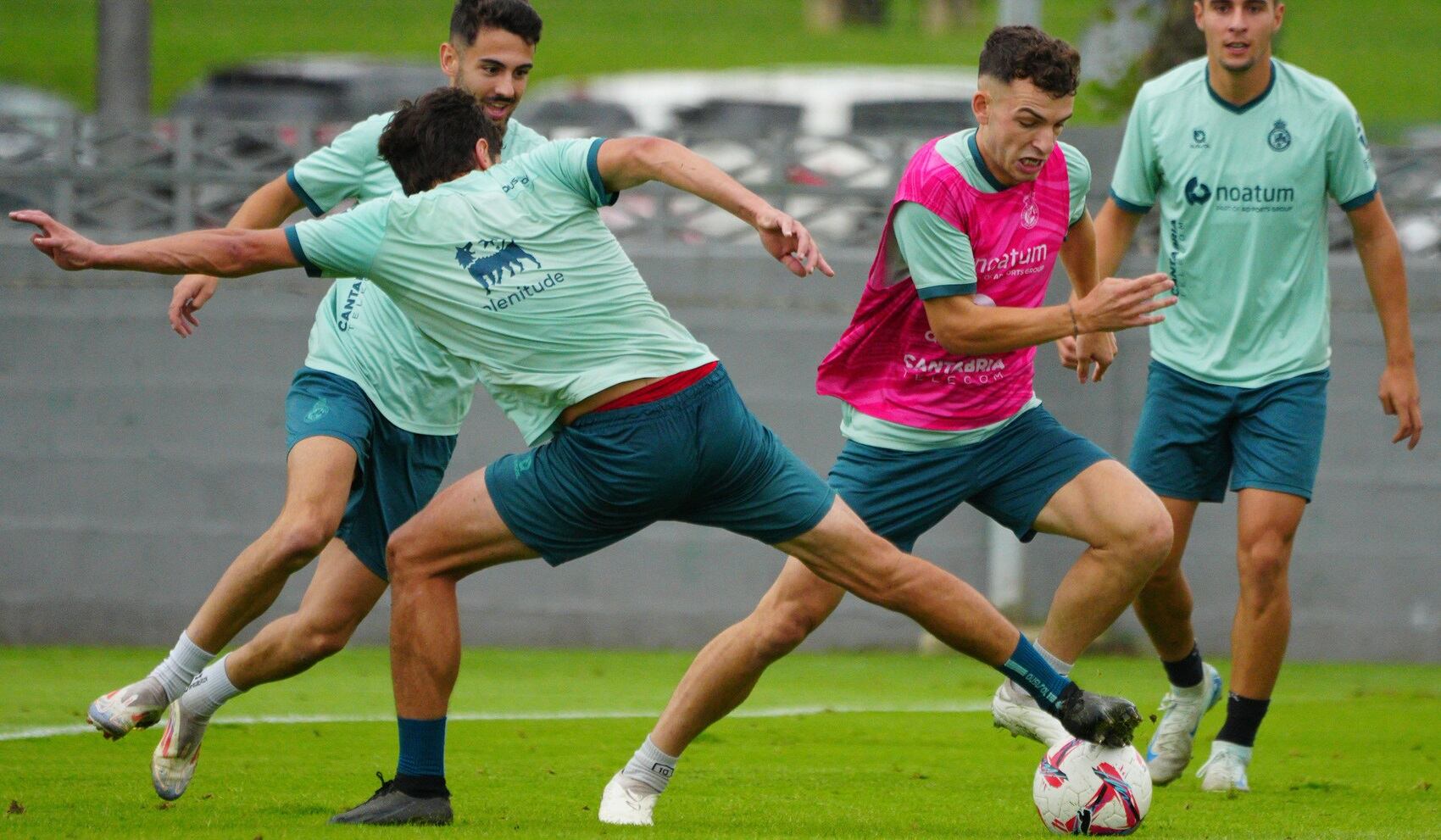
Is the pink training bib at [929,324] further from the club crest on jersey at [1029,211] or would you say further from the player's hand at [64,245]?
the player's hand at [64,245]

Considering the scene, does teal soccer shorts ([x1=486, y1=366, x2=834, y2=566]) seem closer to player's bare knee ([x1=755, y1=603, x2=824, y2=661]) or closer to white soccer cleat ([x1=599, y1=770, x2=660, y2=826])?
player's bare knee ([x1=755, y1=603, x2=824, y2=661])

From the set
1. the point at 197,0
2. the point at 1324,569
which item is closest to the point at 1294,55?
the point at 1324,569

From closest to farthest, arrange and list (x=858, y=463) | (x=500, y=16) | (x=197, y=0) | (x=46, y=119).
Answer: (x=858, y=463), (x=500, y=16), (x=46, y=119), (x=197, y=0)

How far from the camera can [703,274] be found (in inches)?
404

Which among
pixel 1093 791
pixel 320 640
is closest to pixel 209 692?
pixel 320 640

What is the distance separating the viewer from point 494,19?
631 cm

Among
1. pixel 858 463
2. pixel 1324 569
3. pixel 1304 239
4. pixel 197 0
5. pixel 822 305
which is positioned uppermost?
pixel 1304 239

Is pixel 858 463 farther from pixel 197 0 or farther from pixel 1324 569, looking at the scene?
pixel 197 0

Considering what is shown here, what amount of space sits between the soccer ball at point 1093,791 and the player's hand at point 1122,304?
112 centimetres

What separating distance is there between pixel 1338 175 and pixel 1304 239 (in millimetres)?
241

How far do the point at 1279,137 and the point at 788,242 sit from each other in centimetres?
253

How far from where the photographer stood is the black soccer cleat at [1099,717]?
502cm

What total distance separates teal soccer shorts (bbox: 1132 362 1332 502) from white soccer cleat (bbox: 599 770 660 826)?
220 cm

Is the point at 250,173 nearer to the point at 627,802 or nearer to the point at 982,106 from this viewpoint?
the point at 982,106
